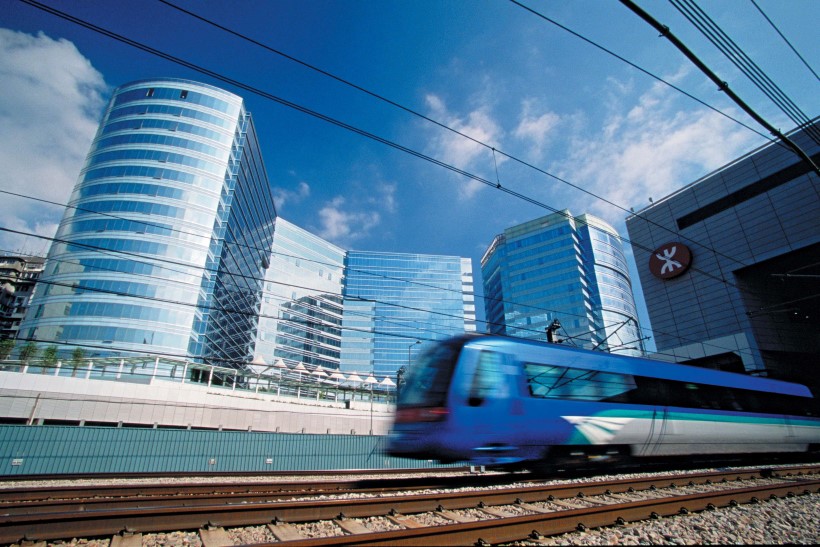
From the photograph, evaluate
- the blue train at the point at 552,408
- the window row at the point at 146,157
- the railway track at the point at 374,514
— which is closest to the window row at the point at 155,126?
the window row at the point at 146,157

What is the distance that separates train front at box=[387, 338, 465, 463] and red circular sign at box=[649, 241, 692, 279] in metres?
32.4

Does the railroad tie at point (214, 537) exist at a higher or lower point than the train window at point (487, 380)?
lower

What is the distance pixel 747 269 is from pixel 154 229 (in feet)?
209

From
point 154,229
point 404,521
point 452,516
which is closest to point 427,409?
point 452,516

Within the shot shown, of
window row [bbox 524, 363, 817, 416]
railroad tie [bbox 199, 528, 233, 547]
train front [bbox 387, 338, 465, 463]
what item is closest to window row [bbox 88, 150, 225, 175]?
train front [bbox 387, 338, 465, 463]

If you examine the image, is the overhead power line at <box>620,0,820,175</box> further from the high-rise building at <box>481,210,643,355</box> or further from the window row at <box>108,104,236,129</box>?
the high-rise building at <box>481,210,643,355</box>

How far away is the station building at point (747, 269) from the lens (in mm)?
26859

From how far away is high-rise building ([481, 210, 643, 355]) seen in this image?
298ft

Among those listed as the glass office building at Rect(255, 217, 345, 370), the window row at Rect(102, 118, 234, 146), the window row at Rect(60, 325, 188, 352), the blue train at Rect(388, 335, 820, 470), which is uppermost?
the window row at Rect(102, 118, 234, 146)

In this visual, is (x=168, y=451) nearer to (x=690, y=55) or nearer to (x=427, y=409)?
(x=427, y=409)

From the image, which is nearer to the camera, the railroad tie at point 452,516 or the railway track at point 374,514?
the railway track at point 374,514

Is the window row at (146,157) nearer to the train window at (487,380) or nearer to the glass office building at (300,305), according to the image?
the glass office building at (300,305)

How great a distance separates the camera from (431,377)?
28.2 ft

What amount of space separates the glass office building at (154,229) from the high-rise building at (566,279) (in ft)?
198
